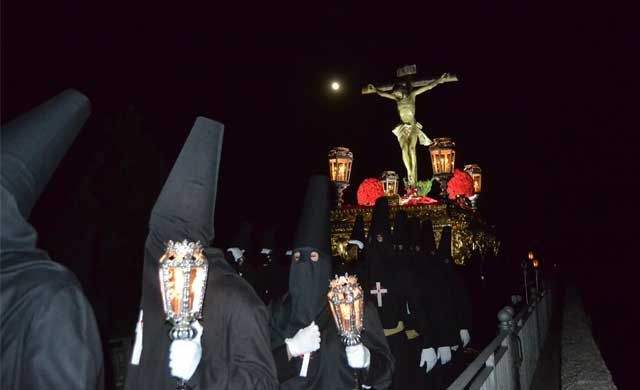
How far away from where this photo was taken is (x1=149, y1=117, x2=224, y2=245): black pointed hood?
9.97ft

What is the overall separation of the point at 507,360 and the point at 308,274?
3.34m

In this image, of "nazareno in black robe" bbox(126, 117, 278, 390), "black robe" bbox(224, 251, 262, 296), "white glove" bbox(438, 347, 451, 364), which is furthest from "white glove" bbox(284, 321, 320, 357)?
"black robe" bbox(224, 251, 262, 296)

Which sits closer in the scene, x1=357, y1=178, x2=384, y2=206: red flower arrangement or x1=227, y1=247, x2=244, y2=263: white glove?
x1=227, y1=247, x2=244, y2=263: white glove

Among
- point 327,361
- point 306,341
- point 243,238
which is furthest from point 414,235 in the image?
point 306,341

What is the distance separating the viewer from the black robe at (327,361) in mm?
4277

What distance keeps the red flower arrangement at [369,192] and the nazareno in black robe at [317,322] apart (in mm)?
12353

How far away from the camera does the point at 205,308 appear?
2.98 metres

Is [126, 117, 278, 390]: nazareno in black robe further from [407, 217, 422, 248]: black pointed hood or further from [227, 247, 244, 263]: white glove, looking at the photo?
[227, 247, 244, 263]: white glove

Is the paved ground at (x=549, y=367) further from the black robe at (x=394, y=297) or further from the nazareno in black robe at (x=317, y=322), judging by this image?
the nazareno in black robe at (x=317, y=322)

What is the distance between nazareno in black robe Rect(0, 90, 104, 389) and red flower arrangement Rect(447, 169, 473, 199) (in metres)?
15.5

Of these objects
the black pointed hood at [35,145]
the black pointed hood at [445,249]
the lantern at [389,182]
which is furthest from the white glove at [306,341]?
the lantern at [389,182]

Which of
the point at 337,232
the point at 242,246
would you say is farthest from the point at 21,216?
the point at 337,232

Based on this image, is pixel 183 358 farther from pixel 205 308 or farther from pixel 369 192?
pixel 369 192

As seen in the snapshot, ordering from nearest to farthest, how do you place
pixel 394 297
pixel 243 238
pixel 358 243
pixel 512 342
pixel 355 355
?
pixel 355 355 < pixel 512 342 < pixel 394 297 < pixel 358 243 < pixel 243 238
